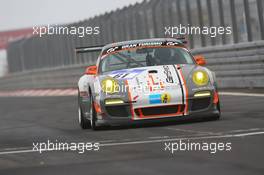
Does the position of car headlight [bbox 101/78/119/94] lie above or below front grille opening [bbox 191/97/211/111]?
above

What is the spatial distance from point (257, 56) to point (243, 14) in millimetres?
1553

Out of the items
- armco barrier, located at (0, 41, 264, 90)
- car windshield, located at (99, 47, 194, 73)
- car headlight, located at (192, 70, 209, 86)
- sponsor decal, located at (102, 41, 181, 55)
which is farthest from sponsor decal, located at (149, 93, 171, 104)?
armco barrier, located at (0, 41, 264, 90)

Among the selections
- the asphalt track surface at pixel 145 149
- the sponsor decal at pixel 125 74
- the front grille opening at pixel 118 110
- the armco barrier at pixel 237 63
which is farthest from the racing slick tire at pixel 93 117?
the armco barrier at pixel 237 63

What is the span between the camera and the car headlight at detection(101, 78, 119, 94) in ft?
38.8

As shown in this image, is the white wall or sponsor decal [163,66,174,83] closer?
sponsor decal [163,66,174,83]

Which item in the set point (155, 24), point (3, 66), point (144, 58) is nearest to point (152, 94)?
point (144, 58)

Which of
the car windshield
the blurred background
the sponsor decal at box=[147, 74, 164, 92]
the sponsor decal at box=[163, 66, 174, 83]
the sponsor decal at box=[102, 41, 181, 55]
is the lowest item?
the sponsor decal at box=[147, 74, 164, 92]

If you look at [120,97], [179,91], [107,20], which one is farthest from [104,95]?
[107,20]

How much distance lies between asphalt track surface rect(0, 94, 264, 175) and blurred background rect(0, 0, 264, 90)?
5.79m

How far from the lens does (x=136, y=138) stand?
407 inches

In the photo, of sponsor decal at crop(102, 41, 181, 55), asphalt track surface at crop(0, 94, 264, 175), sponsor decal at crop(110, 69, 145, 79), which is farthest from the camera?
sponsor decal at crop(102, 41, 181, 55)

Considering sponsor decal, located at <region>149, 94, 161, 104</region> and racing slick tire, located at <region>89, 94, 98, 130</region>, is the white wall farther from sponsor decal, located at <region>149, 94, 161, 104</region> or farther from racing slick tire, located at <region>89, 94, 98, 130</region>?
sponsor decal, located at <region>149, 94, 161, 104</region>

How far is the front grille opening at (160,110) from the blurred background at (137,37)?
293 inches

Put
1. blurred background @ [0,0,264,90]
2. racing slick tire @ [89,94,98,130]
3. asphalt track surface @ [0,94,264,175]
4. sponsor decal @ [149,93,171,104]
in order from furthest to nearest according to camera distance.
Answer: blurred background @ [0,0,264,90], racing slick tire @ [89,94,98,130], sponsor decal @ [149,93,171,104], asphalt track surface @ [0,94,264,175]
